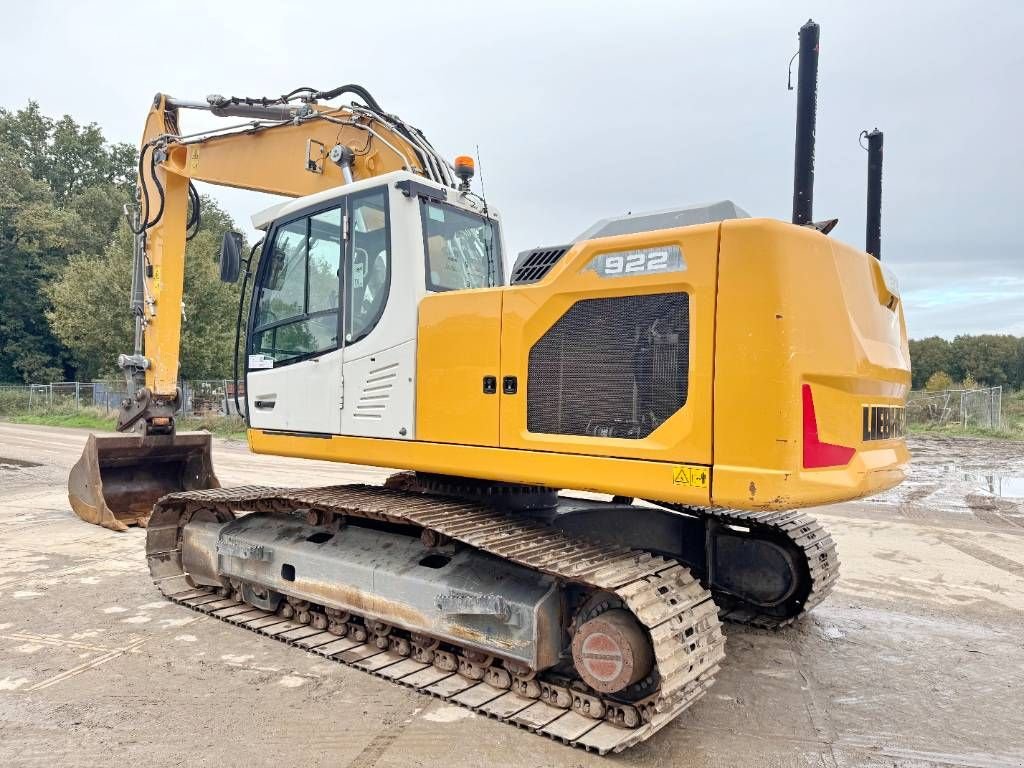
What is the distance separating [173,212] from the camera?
761 cm

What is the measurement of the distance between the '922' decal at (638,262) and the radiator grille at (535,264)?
318mm

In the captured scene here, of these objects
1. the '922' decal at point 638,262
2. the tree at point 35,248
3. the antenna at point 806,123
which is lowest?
the '922' decal at point 638,262

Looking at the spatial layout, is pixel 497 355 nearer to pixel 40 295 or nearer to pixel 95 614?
pixel 95 614

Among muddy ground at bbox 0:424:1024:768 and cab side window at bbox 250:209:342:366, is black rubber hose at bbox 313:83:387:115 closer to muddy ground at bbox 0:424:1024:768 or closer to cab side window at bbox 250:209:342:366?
cab side window at bbox 250:209:342:366

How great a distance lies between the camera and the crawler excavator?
10.8ft

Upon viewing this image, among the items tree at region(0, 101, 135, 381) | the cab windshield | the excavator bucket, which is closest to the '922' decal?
the cab windshield

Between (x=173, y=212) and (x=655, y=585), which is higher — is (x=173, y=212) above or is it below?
above

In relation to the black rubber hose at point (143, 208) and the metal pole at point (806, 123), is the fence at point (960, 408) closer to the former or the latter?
the metal pole at point (806, 123)

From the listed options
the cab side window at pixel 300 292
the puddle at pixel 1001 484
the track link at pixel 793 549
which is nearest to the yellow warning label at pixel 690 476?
the track link at pixel 793 549

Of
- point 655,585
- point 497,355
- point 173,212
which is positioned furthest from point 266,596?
point 173,212

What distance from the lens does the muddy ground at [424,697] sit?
339 centimetres

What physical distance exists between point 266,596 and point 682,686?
3.12 m

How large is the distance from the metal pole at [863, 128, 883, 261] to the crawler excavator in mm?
580

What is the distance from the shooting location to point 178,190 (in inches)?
300
